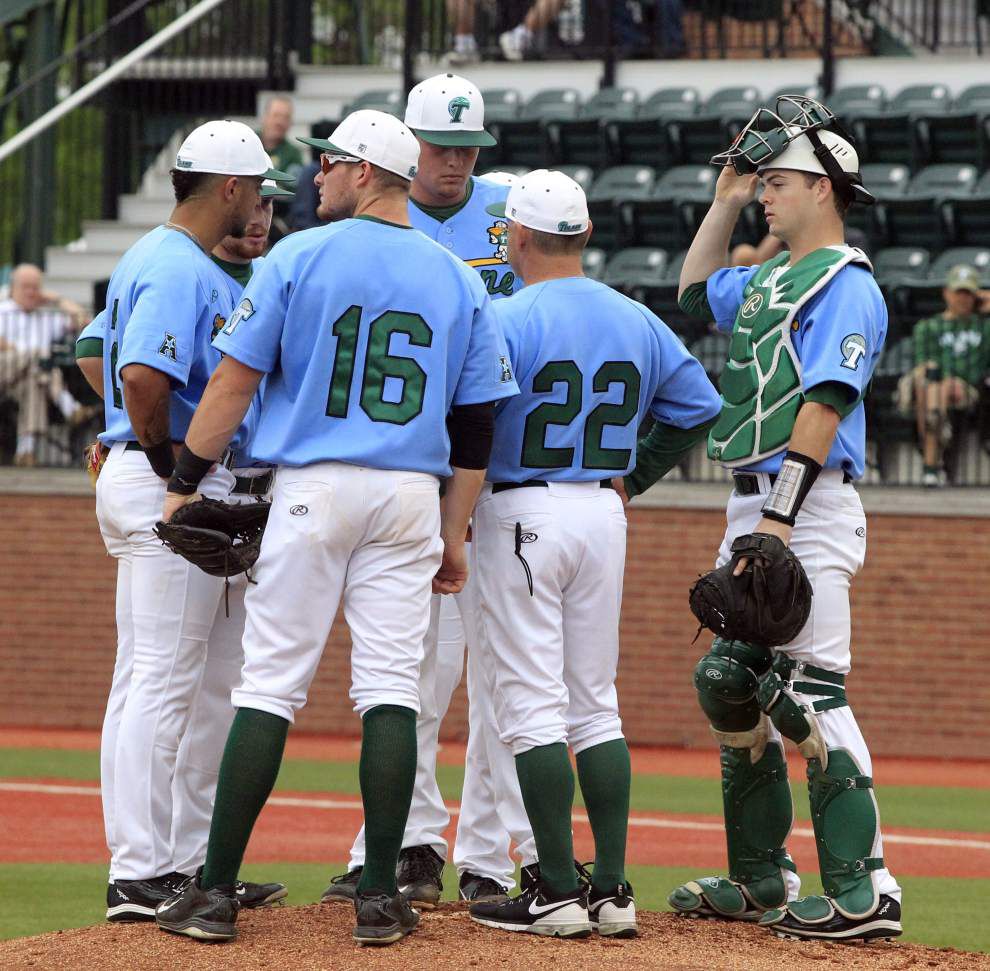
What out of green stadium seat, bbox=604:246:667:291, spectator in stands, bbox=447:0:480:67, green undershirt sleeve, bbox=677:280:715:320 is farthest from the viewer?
spectator in stands, bbox=447:0:480:67

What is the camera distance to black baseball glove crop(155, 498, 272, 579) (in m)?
5.15

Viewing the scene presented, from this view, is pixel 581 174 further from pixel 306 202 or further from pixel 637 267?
pixel 306 202

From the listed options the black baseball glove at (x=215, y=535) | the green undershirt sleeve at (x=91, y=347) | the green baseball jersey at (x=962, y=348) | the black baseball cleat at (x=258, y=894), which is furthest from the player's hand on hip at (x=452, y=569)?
the green baseball jersey at (x=962, y=348)

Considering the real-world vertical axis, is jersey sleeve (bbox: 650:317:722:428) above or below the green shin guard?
above

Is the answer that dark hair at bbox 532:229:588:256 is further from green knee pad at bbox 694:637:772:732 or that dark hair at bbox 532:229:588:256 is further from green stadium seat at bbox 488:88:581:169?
green stadium seat at bbox 488:88:581:169

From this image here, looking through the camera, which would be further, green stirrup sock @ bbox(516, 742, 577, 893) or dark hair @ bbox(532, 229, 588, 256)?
dark hair @ bbox(532, 229, 588, 256)

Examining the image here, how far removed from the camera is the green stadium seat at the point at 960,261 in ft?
45.5

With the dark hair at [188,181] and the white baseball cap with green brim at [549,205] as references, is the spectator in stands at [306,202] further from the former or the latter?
the white baseball cap with green brim at [549,205]

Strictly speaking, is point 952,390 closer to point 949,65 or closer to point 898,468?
point 898,468

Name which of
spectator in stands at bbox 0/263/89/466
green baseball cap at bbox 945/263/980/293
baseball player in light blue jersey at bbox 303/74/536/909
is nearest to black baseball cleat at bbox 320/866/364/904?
baseball player in light blue jersey at bbox 303/74/536/909

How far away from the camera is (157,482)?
5590 millimetres

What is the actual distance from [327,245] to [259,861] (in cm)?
381

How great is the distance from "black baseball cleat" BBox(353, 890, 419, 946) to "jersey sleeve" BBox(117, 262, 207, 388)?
5.60 ft

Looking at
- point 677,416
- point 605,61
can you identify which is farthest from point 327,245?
point 605,61
